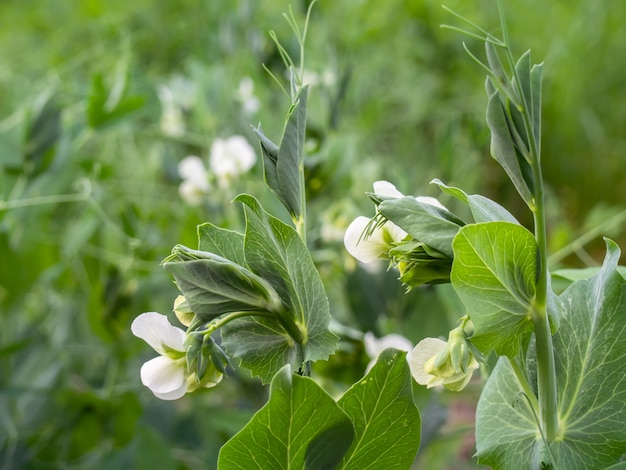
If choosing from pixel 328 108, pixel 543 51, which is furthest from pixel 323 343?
pixel 543 51

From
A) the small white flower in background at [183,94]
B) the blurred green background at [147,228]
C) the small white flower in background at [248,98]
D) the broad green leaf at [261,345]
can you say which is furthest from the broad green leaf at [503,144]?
the small white flower in background at [183,94]

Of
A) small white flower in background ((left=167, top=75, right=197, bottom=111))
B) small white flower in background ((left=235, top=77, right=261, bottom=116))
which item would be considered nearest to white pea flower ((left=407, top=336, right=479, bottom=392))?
small white flower in background ((left=235, top=77, right=261, bottom=116))

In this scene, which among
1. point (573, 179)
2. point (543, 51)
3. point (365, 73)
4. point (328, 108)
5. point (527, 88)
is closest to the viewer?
point (527, 88)

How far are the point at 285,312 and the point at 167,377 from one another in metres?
0.05

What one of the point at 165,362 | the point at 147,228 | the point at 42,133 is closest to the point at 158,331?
the point at 165,362

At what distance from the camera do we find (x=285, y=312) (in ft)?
0.93

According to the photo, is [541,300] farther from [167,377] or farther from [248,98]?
[248,98]

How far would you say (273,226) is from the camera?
27 cm

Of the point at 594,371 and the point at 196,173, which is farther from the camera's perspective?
the point at 196,173

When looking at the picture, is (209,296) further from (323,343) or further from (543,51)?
(543,51)

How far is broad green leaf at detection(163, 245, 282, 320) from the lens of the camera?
26 cm

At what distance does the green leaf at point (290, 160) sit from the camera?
0.91ft

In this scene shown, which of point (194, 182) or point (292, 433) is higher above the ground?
point (292, 433)

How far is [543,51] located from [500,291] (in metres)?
1.71
